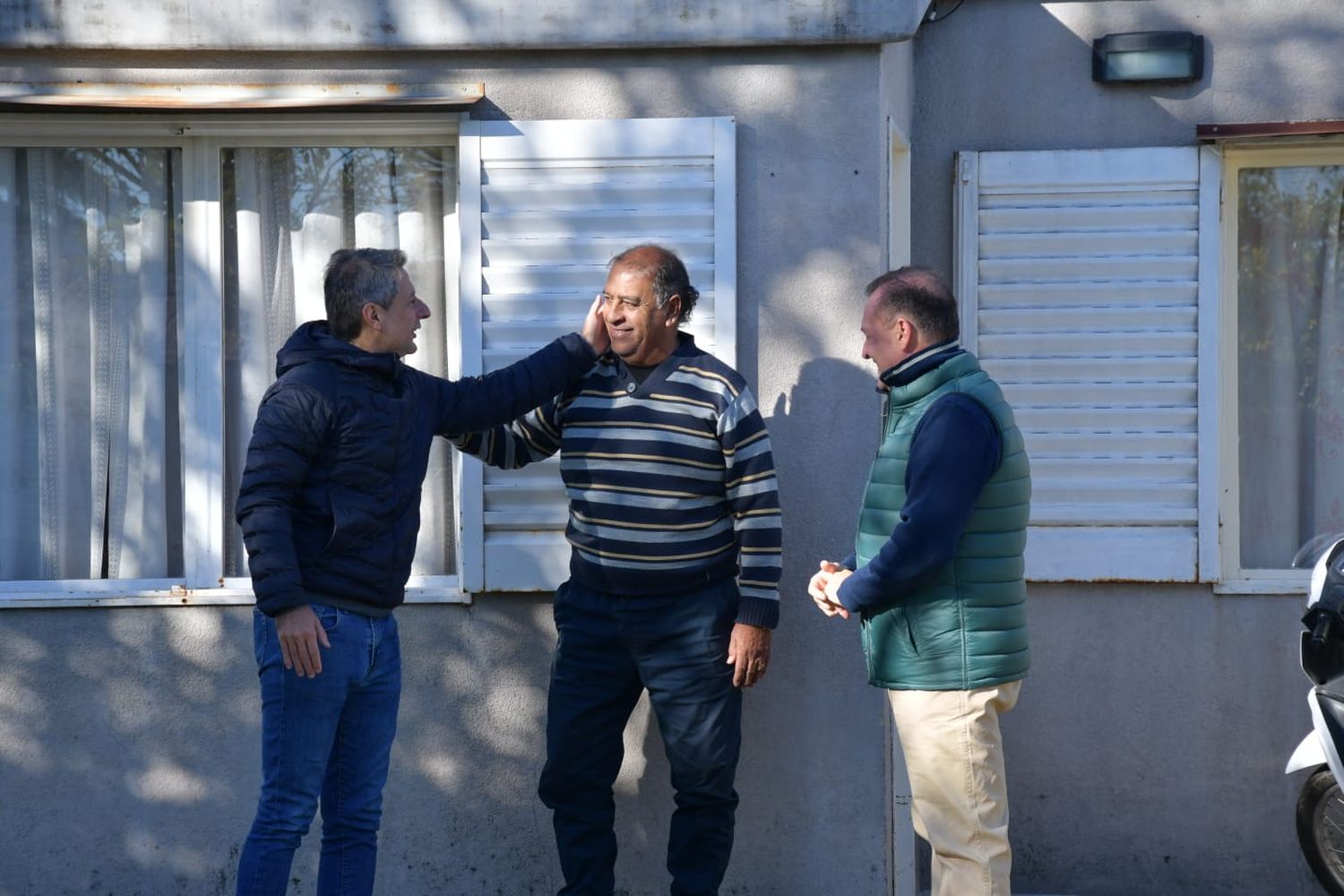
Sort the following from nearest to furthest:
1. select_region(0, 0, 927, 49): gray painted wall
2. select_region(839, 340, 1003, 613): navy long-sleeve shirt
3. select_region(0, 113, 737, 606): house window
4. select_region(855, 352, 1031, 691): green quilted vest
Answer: select_region(839, 340, 1003, 613): navy long-sleeve shirt
select_region(855, 352, 1031, 691): green quilted vest
select_region(0, 0, 927, 49): gray painted wall
select_region(0, 113, 737, 606): house window

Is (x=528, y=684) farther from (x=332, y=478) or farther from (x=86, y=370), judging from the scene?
(x=86, y=370)

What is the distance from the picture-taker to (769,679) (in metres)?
4.82

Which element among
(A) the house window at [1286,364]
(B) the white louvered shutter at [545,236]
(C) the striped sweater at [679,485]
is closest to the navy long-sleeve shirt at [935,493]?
(C) the striped sweater at [679,485]

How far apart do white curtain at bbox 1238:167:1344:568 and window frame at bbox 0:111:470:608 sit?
290 cm

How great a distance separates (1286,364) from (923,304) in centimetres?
227

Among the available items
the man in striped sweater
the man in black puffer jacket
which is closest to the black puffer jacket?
the man in black puffer jacket

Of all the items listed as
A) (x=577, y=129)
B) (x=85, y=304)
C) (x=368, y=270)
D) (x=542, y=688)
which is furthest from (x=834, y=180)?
(x=85, y=304)

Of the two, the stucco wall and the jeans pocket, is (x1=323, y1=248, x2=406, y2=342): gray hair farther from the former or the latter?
the stucco wall

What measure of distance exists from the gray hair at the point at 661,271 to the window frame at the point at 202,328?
835 millimetres

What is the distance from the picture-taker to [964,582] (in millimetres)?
3820

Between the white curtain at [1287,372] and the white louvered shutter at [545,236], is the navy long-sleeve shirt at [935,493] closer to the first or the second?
the white louvered shutter at [545,236]

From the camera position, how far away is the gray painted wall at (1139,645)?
534 centimetres

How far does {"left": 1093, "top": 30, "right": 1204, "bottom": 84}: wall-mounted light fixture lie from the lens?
529 cm

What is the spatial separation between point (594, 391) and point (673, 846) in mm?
1359
